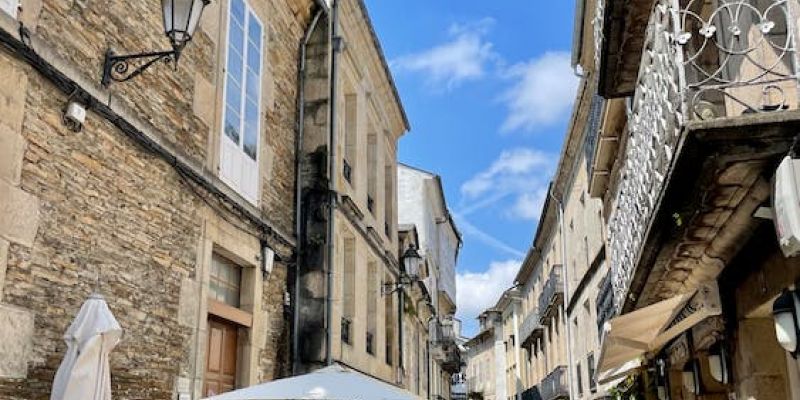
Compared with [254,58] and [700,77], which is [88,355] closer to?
[700,77]

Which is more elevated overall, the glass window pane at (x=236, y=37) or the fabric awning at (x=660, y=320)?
the glass window pane at (x=236, y=37)

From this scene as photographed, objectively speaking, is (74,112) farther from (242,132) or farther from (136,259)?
(242,132)

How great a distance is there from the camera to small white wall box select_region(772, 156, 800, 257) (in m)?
4.05

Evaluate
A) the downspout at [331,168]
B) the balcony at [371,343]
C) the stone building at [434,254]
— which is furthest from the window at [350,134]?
the stone building at [434,254]

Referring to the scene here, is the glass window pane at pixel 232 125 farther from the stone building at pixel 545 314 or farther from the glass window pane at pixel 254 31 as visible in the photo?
the stone building at pixel 545 314

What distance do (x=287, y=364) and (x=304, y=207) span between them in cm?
248

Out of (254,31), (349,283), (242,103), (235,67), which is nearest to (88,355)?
(242,103)

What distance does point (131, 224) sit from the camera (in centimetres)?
742

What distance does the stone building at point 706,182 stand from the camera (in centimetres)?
462

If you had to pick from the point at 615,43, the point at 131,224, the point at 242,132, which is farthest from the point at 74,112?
the point at 615,43

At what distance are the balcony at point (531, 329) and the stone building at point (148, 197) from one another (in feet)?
72.0

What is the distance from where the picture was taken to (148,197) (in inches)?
306

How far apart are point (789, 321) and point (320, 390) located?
394cm

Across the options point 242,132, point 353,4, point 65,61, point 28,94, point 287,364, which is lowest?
point 287,364
